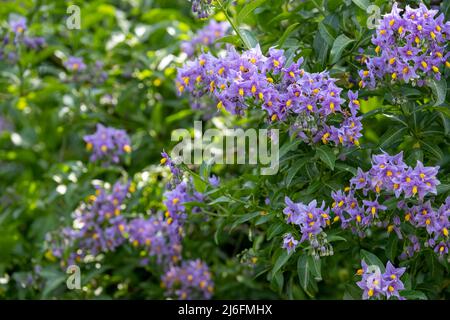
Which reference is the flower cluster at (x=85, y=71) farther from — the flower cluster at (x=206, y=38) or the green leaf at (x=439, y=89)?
the green leaf at (x=439, y=89)

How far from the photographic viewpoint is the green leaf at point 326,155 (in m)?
2.24

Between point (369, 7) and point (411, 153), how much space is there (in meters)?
0.49

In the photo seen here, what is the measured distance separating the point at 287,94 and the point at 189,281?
1298 millimetres

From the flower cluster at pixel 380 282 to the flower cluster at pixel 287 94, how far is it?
40cm

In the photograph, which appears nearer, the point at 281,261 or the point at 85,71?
the point at 281,261

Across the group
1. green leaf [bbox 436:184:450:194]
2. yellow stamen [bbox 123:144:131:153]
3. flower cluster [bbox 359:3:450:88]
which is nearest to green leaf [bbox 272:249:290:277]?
green leaf [bbox 436:184:450:194]

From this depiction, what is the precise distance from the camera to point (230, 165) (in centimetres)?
347

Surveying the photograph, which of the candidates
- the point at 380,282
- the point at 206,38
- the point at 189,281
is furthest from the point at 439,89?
the point at 189,281

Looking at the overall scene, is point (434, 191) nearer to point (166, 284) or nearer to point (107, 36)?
point (166, 284)

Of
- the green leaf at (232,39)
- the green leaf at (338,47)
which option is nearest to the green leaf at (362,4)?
the green leaf at (338,47)

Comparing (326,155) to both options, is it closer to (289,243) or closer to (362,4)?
(289,243)

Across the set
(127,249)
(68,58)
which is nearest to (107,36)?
(68,58)

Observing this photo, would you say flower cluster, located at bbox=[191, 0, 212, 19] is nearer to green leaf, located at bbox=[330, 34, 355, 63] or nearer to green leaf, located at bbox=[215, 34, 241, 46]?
green leaf, located at bbox=[215, 34, 241, 46]

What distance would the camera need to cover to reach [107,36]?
13.7 feet
